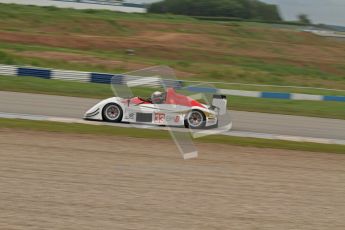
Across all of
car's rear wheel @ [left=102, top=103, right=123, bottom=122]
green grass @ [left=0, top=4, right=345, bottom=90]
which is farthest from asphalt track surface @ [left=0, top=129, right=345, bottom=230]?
green grass @ [left=0, top=4, right=345, bottom=90]

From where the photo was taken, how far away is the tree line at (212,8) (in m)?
104

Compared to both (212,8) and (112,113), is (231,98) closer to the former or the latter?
(112,113)

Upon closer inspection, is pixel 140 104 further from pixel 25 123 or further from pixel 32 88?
pixel 32 88

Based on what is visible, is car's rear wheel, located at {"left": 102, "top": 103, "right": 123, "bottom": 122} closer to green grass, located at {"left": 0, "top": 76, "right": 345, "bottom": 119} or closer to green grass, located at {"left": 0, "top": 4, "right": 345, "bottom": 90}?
green grass, located at {"left": 0, "top": 76, "right": 345, "bottom": 119}

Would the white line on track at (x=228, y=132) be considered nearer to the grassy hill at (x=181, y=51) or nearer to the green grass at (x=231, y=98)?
the green grass at (x=231, y=98)

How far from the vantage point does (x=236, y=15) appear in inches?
4245

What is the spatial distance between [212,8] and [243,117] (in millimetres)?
88413

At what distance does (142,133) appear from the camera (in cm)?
1264

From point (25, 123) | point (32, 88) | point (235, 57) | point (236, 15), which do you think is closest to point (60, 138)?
point (25, 123)

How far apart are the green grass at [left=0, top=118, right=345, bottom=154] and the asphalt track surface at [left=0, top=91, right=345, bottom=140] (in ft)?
5.41

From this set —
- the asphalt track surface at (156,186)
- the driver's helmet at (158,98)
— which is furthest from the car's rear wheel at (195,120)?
the asphalt track surface at (156,186)

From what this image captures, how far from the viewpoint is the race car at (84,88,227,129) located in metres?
13.3

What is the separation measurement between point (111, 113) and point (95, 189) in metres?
6.19

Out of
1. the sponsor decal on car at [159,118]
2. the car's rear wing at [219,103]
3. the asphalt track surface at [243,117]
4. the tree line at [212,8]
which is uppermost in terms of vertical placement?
the tree line at [212,8]
